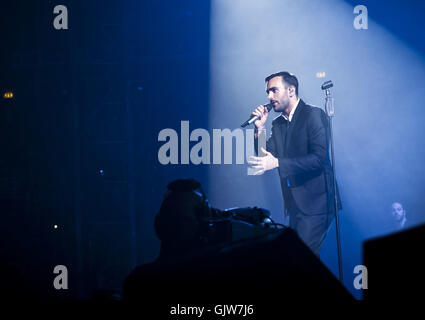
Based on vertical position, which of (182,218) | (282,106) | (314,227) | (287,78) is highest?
(287,78)

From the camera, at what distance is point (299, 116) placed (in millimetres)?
3104

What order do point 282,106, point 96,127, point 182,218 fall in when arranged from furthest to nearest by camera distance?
1. point 96,127
2. point 282,106
3. point 182,218

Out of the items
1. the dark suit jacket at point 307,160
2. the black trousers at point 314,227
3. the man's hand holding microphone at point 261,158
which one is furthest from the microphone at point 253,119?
the black trousers at point 314,227

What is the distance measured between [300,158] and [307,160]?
0.06m

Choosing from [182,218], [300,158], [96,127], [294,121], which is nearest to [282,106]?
[294,121]

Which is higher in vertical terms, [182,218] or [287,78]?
[287,78]

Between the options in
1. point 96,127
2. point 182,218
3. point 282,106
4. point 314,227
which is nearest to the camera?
point 182,218

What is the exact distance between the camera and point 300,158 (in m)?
3.07

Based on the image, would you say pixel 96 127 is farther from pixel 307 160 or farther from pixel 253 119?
pixel 307 160

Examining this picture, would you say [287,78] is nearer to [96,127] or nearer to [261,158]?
[261,158]

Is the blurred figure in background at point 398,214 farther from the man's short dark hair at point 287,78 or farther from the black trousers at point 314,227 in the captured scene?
the man's short dark hair at point 287,78

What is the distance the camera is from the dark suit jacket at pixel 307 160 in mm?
3066

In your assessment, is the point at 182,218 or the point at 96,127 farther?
the point at 96,127

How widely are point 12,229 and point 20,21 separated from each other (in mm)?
1819
